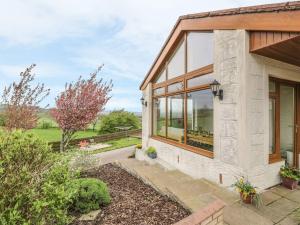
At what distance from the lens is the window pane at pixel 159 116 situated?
8.78 metres

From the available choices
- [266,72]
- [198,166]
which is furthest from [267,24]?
[198,166]

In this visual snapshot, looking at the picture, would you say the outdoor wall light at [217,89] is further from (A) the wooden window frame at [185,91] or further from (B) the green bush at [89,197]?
(B) the green bush at [89,197]

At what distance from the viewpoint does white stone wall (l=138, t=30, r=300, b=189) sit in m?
4.57

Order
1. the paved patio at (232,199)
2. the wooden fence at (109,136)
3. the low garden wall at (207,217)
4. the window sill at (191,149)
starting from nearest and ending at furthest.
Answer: the low garden wall at (207,217) → the paved patio at (232,199) → the window sill at (191,149) → the wooden fence at (109,136)

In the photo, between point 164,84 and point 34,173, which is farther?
point 164,84

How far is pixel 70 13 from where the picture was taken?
310 inches

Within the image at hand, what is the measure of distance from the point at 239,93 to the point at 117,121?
63.8ft

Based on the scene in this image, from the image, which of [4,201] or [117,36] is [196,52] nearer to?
[4,201]

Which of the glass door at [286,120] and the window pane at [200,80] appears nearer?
the glass door at [286,120]

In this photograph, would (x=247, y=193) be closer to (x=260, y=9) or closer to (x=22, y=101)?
(x=260, y=9)

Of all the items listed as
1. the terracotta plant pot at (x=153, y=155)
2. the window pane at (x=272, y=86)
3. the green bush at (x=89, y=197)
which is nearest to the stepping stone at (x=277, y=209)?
the window pane at (x=272, y=86)

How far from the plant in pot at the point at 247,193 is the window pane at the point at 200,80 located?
8.96ft

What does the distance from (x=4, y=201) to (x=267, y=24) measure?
16.9 ft

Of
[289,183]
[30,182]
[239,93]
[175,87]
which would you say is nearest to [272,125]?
[289,183]
